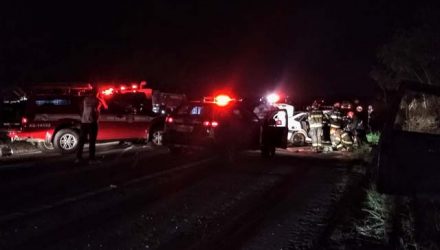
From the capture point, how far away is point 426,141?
7000 mm

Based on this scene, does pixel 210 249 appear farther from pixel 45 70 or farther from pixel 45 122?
pixel 45 70

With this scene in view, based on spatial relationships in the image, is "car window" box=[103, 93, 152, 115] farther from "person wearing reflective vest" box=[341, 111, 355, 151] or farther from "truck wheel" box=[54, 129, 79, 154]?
"person wearing reflective vest" box=[341, 111, 355, 151]

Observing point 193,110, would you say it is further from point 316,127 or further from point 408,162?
point 408,162

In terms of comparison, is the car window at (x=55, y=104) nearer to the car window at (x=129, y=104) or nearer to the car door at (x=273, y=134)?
the car window at (x=129, y=104)

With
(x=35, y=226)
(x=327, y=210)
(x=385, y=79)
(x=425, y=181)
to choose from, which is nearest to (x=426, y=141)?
(x=425, y=181)

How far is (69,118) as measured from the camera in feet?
56.3

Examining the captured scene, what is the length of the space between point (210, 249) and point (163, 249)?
53cm

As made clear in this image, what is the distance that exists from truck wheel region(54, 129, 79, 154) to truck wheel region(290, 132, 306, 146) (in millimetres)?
8920

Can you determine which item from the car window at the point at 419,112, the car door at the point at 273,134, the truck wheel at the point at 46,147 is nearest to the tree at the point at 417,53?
the car window at the point at 419,112

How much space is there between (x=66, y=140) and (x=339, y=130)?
9180mm

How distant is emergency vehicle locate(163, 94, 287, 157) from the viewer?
15055 mm

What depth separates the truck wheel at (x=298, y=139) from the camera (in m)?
22.7

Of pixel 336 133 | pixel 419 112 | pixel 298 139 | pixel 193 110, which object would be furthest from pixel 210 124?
pixel 419 112

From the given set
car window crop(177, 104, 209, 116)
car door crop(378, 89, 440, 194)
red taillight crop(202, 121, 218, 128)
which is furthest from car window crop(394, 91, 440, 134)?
car door crop(378, 89, 440, 194)
